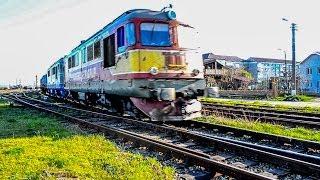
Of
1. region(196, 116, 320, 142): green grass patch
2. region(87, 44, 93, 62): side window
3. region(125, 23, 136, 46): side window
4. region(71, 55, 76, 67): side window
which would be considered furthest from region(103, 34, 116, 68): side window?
region(71, 55, 76, 67): side window

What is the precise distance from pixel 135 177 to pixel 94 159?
165cm

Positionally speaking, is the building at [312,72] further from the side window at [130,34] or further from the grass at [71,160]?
the grass at [71,160]

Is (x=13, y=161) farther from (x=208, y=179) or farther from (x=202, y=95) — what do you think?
(x=202, y=95)

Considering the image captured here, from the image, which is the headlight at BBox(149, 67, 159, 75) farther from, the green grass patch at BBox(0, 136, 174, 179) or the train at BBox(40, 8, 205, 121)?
the green grass patch at BBox(0, 136, 174, 179)

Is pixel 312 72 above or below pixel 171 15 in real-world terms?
below

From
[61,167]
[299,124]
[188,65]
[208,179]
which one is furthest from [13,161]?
[299,124]

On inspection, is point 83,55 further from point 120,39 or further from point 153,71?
point 153,71

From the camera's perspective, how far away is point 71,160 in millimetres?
7066

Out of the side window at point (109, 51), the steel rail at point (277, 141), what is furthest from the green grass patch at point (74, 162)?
the side window at point (109, 51)

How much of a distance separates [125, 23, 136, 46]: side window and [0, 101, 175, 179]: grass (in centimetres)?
328

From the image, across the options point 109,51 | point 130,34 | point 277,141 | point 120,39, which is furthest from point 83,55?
point 277,141

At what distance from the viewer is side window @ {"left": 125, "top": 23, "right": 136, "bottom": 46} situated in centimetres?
1184

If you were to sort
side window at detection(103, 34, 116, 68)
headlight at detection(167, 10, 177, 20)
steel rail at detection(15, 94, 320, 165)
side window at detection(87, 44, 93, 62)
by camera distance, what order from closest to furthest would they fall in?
steel rail at detection(15, 94, 320, 165) < headlight at detection(167, 10, 177, 20) < side window at detection(103, 34, 116, 68) < side window at detection(87, 44, 93, 62)

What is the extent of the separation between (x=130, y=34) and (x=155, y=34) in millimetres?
748
